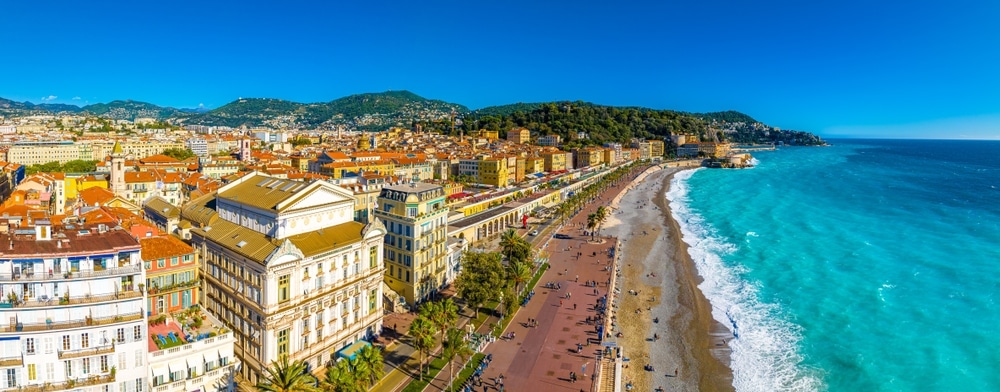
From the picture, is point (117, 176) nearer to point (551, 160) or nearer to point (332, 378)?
point (332, 378)

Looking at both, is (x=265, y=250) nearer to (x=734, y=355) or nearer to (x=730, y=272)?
(x=734, y=355)

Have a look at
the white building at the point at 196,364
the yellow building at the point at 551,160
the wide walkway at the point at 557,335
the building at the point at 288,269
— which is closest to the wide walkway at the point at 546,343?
the wide walkway at the point at 557,335

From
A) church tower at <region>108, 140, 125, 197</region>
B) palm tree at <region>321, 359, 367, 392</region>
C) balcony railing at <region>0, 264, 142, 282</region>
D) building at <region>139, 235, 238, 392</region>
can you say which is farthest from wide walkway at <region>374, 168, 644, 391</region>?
church tower at <region>108, 140, 125, 197</region>

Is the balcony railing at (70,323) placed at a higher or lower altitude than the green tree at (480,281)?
higher

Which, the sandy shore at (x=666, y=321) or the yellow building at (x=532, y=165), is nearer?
the sandy shore at (x=666, y=321)

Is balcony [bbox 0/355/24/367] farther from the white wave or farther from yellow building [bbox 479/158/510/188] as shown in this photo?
yellow building [bbox 479/158/510/188]

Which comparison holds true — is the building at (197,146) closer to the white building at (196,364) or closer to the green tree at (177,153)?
the green tree at (177,153)

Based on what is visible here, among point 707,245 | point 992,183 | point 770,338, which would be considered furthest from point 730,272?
point 992,183
